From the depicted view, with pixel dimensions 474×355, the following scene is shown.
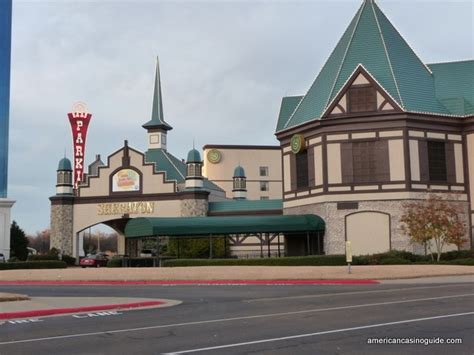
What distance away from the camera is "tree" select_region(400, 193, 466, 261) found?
1423 inches

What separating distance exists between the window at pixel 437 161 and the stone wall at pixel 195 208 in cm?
2157

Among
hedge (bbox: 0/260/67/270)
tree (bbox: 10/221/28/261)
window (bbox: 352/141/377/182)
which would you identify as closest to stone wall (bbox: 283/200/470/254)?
window (bbox: 352/141/377/182)

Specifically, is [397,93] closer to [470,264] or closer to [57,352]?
[470,264]

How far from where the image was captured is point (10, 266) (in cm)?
4147

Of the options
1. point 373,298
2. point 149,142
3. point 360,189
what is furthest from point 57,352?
point 149,142

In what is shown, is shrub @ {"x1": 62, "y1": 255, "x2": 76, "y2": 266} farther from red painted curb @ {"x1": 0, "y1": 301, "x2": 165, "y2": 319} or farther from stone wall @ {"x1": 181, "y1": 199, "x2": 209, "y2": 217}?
red painted curb @ {"x1": 0, "y1": 301, "x2": 165, "y2": 319}

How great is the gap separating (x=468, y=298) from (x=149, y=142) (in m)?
50.0

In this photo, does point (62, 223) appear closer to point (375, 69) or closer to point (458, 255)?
point (375, 69)

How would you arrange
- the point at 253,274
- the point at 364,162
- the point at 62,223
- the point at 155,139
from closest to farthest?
the point at 253,274, the point at 364,162, the point at 62,223, the point at 155,139

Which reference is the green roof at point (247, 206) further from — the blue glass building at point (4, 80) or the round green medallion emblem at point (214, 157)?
the round green medallion emblem at point (214, 157)

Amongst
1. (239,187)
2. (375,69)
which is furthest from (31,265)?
(239,187)

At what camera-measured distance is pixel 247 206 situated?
55.6 metres

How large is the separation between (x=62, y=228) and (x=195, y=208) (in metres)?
13.1

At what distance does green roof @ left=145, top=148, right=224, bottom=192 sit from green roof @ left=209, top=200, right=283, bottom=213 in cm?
319
